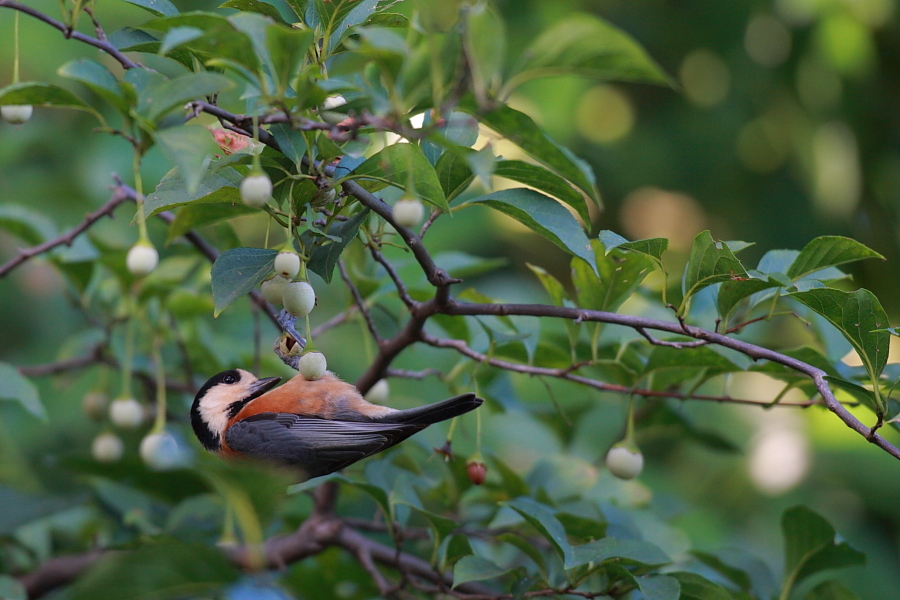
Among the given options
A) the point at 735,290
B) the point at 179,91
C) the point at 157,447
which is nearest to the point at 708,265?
the point at 735,290

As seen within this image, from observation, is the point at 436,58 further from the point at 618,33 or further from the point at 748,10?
the point at 748,10

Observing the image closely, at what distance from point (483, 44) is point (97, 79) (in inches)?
22.1

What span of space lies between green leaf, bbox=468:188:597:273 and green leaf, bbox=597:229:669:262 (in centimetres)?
4

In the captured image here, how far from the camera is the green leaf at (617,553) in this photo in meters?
1.58

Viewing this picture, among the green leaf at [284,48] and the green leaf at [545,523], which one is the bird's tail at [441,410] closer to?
the green leaf at [545,523]

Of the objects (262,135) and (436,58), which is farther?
(262,135)

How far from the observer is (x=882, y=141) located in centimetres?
527

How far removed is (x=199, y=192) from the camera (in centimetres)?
135

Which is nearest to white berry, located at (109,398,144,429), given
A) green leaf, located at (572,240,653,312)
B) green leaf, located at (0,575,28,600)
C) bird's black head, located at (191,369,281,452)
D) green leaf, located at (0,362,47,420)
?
bird's black head, located at (191,369,281,452)

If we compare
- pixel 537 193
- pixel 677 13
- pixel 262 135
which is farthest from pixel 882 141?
pixel 262 135

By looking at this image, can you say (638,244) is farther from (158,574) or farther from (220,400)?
(220,400)

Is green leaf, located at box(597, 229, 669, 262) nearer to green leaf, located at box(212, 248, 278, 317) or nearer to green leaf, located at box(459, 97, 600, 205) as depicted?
green leaf, located at box(459, 97, 600, 205)

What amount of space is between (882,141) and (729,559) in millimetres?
4147

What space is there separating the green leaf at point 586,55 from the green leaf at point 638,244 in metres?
0.32
